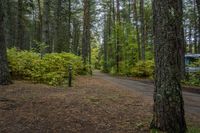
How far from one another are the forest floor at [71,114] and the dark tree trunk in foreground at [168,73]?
25.3 inches

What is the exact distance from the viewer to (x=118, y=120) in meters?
8.25

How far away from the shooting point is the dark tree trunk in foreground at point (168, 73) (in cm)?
689

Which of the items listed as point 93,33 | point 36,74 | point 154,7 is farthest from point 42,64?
point 93,33

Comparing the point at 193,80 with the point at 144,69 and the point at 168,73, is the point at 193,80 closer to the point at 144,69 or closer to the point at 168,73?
the point at 144,69

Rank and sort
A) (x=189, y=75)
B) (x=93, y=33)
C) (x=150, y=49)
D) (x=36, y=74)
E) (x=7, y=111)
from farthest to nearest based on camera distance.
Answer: (x=93, y=33)
(x=150, y=49)
(x=189, y=75)
(x=36, y=74)
(x=7, y=111)

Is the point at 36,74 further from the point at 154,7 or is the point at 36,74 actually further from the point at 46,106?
the point at 154,7

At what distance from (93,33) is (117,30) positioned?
37409mm

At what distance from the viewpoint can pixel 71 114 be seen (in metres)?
8.77

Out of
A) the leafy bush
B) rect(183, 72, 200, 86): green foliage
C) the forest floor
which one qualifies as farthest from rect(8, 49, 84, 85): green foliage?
the leafy bush

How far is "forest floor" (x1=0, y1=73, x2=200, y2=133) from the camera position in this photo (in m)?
7.42

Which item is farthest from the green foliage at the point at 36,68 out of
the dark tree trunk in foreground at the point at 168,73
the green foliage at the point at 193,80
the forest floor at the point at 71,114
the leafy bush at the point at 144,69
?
the leafy bush at the point at 144,69

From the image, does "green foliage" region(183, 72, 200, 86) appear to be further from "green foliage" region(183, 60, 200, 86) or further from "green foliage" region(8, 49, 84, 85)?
"green foliage" region(8, 49, 84, 85)

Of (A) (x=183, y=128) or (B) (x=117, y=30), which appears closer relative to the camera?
(A) (x=183, y=128)

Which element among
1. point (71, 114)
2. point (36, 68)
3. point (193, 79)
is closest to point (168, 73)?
point (71, 114)
